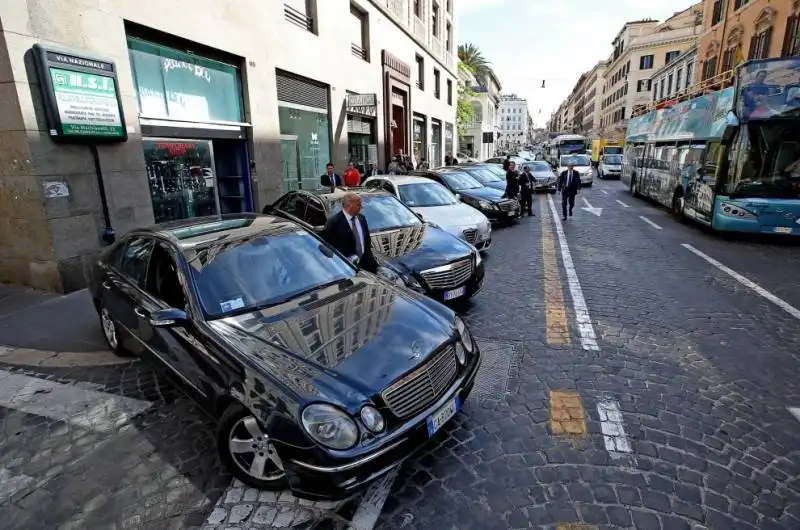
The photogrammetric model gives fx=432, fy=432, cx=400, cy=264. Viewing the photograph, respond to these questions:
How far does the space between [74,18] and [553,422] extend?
8930 mm

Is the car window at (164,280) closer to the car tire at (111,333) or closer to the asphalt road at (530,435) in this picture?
the asphalt road at (530,435)

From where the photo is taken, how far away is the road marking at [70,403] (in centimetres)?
370

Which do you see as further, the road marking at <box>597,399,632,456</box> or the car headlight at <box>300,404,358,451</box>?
the road marking at <box>597,399,632,456</box>

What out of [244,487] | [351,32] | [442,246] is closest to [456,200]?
[442,246]

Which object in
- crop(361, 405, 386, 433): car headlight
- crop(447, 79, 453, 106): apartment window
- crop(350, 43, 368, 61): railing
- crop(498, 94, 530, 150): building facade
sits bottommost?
crop(361, 405, 386, 433): car headlight

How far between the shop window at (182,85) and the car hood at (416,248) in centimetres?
591

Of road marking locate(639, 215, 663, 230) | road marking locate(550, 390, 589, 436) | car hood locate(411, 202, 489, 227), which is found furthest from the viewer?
road marking locate(639, 215, 663, 230)

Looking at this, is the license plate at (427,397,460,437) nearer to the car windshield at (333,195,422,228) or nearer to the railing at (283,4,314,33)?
the car windshield at (333,195,422,228)

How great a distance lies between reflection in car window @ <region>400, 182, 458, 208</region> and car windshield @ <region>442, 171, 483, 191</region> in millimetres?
2606

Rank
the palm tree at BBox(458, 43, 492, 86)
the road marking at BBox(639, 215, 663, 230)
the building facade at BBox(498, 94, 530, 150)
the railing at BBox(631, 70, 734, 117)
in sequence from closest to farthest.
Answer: the railing at BBox(631, 70, 734, 117)
the road marking at BBox(639, 215, 663, 230)
the palm tree at BBox(458, 43, 492, 86)
the building facade at BBox(498, 94, 530, 150)

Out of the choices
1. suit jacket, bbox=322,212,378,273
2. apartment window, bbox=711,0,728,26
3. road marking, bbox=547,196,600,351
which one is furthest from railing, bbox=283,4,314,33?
apartment window, bbox=711,0,728,26

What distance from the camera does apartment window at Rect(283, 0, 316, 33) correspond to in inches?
498

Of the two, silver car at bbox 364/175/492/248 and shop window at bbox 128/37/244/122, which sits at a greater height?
shop window at bbox 128/37/244/122

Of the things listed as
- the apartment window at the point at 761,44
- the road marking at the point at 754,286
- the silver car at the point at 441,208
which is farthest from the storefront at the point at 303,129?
the apartment window at the point at 761,44
